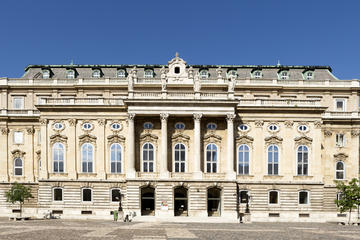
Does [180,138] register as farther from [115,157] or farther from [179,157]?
[115,157]

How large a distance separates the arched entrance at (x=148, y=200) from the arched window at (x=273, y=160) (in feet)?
53.7

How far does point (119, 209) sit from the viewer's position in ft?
123

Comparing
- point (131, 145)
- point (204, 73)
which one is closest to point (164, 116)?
point (131, 145)

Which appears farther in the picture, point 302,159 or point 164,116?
point 302,159

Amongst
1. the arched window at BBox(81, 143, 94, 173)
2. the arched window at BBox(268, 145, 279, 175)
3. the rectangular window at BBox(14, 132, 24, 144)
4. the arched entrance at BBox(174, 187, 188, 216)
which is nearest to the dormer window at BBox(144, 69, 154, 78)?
the arched window at BBox(81, 143, 94, 173)

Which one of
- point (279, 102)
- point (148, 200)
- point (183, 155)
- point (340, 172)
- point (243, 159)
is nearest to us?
point (148, 200)

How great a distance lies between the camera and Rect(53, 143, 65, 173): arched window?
4169 centimetres

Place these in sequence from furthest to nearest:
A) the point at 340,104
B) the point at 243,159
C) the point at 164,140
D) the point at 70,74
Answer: the point at 70,74 < the point at 340,104 < the point at 243,159 < the point at 164,140

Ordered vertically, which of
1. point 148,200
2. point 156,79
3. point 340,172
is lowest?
point 148,200

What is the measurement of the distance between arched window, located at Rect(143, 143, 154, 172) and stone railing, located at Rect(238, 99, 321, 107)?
13756mm

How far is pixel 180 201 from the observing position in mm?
40750

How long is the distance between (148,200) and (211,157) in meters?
10.3

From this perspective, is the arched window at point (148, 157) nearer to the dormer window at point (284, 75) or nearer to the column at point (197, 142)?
the column at point (197, 142)

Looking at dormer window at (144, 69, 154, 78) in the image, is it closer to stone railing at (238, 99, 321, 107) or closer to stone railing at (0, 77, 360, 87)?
stone railing at (0, 77, 360, 87)
